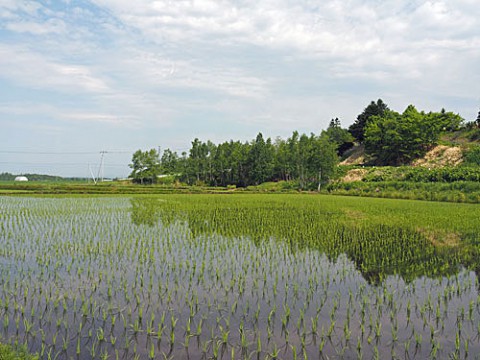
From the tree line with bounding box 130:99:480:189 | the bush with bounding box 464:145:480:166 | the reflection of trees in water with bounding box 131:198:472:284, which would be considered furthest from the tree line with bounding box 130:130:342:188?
the reflection of trees in water with bounding box 131:198:472:284

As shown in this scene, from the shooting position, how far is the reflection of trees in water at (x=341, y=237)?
9462 millimetres

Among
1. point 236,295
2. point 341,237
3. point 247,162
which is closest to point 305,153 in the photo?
A: point 247,162

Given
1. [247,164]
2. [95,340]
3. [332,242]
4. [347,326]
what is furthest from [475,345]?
[247,164]

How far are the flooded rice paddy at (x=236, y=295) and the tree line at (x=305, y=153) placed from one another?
36.5 meters

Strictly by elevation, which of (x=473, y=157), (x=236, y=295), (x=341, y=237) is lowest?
(x=236, y=295)

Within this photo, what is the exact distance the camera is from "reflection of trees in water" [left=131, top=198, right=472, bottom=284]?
9462mm

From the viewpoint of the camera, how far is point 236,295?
6.97 m

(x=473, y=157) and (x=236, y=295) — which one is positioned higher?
(x=473, y=157)

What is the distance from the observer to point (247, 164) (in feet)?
209

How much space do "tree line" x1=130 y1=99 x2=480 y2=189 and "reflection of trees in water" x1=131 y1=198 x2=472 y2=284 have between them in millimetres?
29804

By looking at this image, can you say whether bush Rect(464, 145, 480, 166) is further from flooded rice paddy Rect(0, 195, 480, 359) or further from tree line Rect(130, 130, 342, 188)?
flooded rice paddy Rect(0, 195, 480, 359)

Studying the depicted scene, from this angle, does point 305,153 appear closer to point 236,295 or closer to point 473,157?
point 473,157

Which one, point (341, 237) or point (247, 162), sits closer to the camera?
point (341, 237)

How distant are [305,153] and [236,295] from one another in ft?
153
